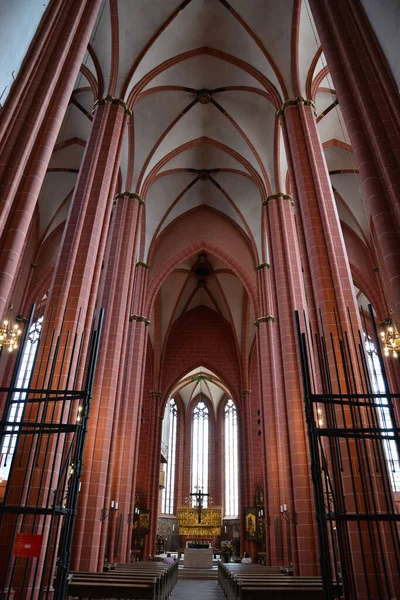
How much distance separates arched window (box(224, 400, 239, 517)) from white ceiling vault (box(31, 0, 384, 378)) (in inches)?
692

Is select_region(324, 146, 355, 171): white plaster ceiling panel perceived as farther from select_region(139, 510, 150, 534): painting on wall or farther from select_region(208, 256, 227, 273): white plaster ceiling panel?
select_region(139, 510, 150, 534): painting on wall

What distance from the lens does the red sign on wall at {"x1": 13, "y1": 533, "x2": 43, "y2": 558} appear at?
4402 millimetres

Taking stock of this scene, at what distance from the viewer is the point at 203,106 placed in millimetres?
16828

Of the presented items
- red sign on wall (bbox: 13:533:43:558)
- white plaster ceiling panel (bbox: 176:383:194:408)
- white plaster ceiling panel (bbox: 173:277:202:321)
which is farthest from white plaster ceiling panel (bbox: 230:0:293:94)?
white plaster ceiling panel (bbox: 176:383:194:408)

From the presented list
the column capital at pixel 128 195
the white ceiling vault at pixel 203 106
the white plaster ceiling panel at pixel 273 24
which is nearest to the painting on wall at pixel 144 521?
the white ceiling vault at pixel 203 106

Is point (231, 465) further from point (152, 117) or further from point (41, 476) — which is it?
point (41, 476)

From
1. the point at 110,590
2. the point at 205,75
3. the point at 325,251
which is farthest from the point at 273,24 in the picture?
the point at 110,590

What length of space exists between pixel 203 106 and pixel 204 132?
4.03ft

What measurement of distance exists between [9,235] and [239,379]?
22.6 metres

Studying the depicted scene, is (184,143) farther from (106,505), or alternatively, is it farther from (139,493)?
(139,493)

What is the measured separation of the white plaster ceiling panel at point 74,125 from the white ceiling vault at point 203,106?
0.04 meters

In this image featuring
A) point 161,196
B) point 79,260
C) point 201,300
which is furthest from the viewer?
point 201,300

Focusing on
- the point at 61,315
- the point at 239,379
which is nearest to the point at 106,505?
the point at 61,315

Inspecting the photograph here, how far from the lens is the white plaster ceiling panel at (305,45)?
12.7m
